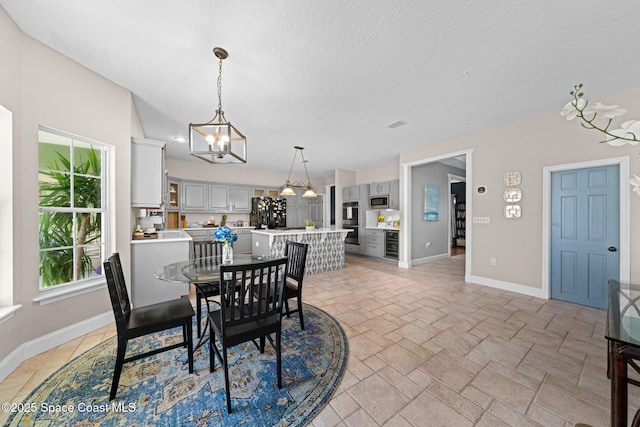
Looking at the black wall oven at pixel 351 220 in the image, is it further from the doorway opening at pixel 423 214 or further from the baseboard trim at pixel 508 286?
the baseboard trim at pixel 508 286

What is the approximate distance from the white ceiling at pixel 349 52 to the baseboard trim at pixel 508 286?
2579 millimetres

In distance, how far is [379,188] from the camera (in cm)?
646

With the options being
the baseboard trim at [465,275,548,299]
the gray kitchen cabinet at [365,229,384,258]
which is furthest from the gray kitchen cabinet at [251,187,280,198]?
the baseboard trim at [465,275,548,299]

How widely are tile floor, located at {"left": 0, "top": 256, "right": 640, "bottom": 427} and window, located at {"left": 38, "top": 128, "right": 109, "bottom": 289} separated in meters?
0.73

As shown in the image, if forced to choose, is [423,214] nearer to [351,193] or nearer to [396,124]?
[351,193]

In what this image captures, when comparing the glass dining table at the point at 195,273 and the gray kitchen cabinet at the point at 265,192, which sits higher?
the gray kitchen cabinet at the point at 265,192

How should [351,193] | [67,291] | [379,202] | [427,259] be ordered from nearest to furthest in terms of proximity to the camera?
[67,291] → [427,259] → [379,202] → [351,193]

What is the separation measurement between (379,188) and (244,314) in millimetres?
5399

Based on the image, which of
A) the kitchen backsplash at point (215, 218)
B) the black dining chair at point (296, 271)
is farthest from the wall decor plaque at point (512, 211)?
the kitchen backsplash at point (215, 218)

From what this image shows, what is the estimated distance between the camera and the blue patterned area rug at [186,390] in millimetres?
1477

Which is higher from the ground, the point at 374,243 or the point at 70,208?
the point at 70,208

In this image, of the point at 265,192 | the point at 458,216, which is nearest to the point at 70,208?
the point at 265,192

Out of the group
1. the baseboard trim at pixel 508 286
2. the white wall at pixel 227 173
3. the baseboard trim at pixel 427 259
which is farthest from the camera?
the white wall at pixel 227 173

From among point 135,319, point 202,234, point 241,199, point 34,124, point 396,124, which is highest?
point 396,124
